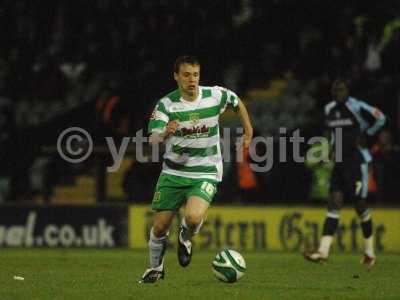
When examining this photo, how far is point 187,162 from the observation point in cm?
1009

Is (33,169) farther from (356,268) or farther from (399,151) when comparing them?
(356,268)

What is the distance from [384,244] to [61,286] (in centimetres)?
839

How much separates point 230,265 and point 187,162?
1.06 meters

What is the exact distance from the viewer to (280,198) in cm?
1750

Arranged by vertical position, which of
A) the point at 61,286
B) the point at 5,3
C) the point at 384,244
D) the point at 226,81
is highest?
the point at 5,3

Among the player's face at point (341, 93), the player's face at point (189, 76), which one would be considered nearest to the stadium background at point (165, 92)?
the player's face at point (341, 93)

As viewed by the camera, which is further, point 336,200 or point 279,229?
point 279,229

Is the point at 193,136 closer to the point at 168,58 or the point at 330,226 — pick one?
the point at 330,226

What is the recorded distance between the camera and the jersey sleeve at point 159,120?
9.69 meters

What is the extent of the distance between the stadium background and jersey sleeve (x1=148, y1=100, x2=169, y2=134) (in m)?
7.71

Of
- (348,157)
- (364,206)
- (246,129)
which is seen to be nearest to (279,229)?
(364,206)

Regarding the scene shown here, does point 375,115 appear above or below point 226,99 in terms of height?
below

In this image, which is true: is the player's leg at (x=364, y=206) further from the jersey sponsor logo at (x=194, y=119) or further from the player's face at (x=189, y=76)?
the player's face at (x=189, y=76)

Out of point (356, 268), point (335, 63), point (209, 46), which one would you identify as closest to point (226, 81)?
point (209, 46)
